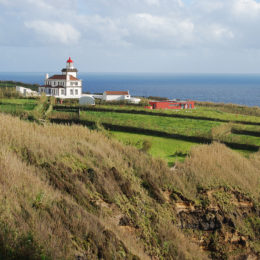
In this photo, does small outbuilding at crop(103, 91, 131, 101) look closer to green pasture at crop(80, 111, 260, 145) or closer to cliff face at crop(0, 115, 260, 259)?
green pasture at crop(80, 111, 260, 145)

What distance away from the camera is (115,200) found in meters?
12.0

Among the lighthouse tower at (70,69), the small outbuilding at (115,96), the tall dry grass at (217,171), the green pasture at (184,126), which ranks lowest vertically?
the tall dry grass at (217,171)

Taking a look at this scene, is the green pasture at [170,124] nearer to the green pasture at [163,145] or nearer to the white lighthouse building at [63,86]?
the green pasture at [163,145]

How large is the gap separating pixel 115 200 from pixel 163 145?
35.8 ft

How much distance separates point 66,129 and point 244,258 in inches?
354

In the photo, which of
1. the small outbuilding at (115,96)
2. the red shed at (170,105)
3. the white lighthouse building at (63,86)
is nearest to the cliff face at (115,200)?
the red shed at (170,105)

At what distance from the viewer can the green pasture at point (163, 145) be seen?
19562 millimetres

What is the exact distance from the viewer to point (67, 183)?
11141 mm

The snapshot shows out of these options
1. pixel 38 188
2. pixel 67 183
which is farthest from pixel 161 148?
pixel 38 188

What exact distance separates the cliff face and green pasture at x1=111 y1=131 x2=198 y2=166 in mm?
2052

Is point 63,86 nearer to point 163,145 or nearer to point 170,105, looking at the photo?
point 170,105

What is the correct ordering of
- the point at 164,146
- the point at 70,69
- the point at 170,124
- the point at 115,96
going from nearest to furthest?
the point at 164,146, the point at 170,124, the point at 115,96, the point at 70,69

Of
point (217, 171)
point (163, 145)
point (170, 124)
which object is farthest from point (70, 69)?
point (217, 171)

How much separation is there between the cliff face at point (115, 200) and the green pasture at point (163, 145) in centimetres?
205
